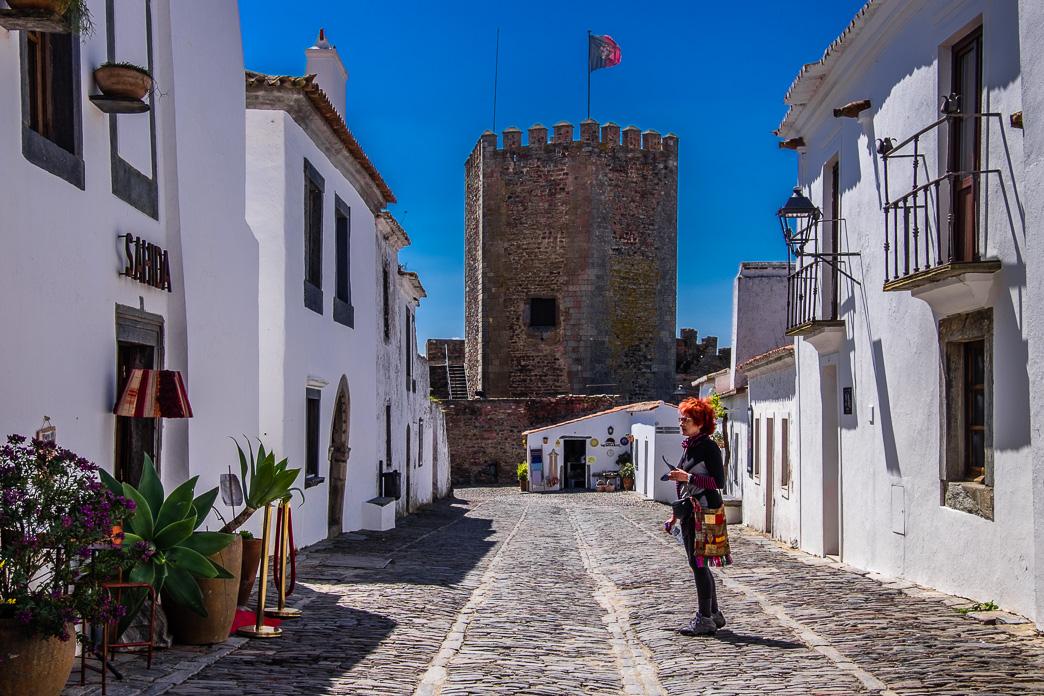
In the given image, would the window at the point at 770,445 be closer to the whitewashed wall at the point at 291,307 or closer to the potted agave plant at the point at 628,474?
the whitewashed wall at the point at 291,307

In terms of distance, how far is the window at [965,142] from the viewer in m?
9.05

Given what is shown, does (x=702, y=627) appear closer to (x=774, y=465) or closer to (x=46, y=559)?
(x=46, y=559)

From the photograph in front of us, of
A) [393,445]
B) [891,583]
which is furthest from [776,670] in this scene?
[393,445]

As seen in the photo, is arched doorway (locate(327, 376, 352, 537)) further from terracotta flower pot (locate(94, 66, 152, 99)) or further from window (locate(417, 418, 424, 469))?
terracotta flower pot (locate(94, 66, 152, 99))

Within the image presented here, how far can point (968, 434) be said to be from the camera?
9.41m

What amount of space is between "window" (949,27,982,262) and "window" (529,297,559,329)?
32.9 m

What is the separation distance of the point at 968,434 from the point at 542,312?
110 ft

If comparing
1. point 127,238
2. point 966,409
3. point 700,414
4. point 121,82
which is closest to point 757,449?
point 966,409

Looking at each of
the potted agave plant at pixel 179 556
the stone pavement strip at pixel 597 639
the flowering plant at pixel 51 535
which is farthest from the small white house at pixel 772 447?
the flowering plant at pixel 51 535

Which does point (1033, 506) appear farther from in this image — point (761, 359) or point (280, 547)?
point (761, 359)

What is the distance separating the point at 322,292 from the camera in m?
16.0

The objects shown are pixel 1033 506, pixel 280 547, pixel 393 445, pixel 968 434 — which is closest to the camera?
pixel 1033 506

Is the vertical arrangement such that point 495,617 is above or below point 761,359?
below

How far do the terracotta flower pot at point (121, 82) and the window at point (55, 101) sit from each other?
9.5 inches
